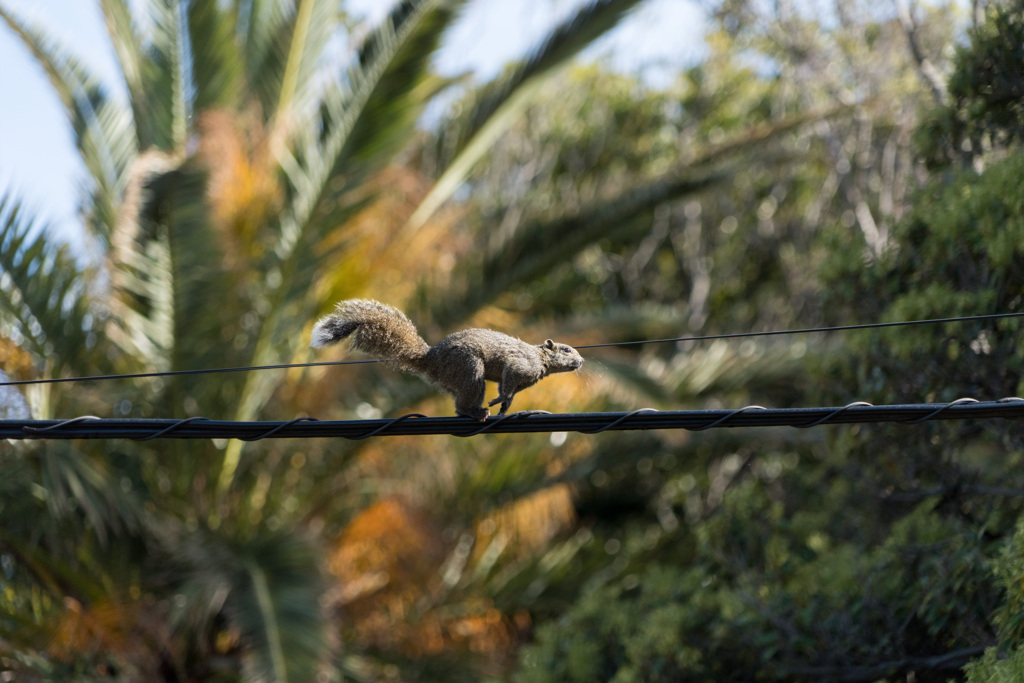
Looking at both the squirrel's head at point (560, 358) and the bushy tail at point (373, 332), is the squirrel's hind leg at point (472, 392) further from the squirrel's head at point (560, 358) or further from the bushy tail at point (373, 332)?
the squirrel's head at point (560, 358)

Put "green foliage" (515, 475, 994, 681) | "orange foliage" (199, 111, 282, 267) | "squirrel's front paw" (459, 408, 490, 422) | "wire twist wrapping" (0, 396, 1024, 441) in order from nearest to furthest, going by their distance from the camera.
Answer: "wire twist wrapping" (0, 396, 1024, 441) → "squirrel's front paw" (459, 408, 490, 422) → "green foliage" (515, 475, 994, 681) → "orange foliage" (199, 111, 282, 267)

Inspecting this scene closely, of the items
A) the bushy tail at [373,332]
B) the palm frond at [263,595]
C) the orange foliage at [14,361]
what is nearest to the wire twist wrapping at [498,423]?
the bushy tail at [373,332]

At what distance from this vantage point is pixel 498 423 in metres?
3.39

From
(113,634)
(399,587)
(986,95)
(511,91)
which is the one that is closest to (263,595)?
(113,634)

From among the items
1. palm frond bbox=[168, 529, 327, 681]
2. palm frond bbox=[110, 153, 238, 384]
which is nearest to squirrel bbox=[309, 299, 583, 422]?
palm frond bbox=[168, 529, 327, 681]

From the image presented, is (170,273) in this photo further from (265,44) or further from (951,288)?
(951,288)

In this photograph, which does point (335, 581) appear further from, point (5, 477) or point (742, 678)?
point (742, 678)

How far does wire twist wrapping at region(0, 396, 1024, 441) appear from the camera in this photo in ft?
11.2

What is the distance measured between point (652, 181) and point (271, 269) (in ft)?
10.8

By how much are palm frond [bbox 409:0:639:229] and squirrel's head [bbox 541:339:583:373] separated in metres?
4.54

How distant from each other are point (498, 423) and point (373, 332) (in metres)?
0.59

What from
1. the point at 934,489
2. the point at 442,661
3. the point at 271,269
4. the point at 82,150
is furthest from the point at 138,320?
the point at 934,489

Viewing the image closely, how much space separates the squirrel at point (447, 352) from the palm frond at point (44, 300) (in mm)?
3785

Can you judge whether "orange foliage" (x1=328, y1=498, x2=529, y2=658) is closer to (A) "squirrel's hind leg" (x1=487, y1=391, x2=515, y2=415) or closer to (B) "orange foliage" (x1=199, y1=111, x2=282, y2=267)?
(B) "orange foliage" (x1=199, y1=111, x2=282, y2=267)
